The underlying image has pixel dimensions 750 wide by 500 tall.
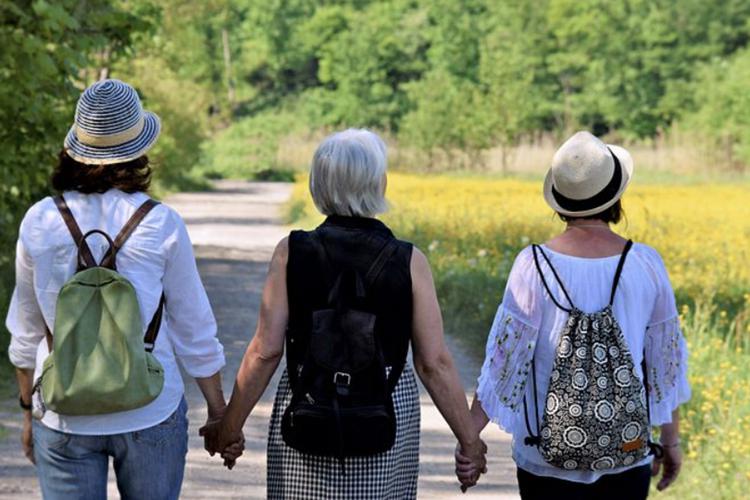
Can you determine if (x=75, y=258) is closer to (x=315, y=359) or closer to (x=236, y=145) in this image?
(x=315, y=359)

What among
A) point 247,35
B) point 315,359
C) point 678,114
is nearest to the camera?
point 315,359

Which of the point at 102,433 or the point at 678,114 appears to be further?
the point at 678,114

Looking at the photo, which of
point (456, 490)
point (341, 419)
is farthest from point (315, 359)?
point (456, 490)

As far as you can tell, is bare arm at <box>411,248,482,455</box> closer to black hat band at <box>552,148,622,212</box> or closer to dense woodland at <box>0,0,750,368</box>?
black hat band at <box>552,148,622,212</box>

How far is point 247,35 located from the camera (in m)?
110

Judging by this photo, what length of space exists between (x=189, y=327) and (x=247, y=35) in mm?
106906

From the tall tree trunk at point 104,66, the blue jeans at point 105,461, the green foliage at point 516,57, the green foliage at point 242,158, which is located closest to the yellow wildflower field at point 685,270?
the blue jeans at point 105,461

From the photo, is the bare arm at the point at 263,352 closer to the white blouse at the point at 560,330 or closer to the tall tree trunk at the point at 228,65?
the white blouse at the point at 560,330

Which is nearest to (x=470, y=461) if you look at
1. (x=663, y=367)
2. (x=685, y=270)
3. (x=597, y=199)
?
(x=663, y=367)

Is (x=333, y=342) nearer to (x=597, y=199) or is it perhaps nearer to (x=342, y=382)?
(x=342, y=382)

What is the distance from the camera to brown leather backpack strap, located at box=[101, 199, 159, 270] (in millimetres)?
A: 4059

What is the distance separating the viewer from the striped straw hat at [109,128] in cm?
423

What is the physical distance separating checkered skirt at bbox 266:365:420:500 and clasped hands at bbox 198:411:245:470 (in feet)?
0.64

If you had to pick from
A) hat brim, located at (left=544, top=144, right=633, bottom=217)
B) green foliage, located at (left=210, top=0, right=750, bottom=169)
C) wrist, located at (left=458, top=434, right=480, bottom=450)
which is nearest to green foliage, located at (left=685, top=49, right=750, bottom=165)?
green foliage, located at (left=210, top=0, right=750, bottom=169)
